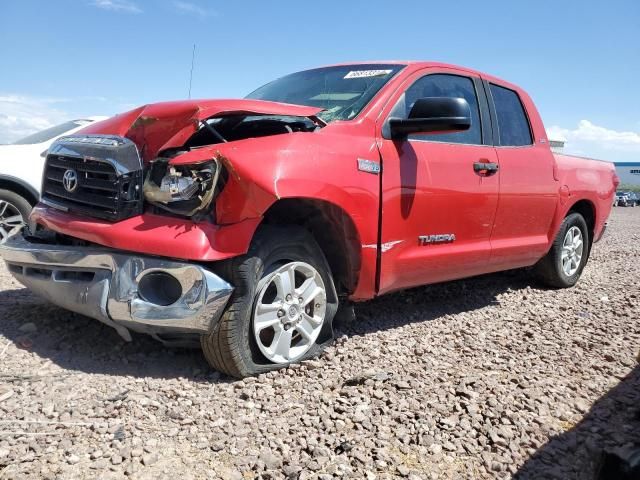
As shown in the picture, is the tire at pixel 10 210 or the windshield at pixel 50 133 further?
the windshield at pixel 50 133

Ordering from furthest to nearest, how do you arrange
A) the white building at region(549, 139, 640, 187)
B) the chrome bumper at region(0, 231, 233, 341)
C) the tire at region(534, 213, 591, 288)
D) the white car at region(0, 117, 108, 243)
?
the white building at region(549, 139, 640, 187) < the white car at region(0, 117, 108, 243) < the tire at region(534, 213, 591, 288) < the chrome bumper at region(0, 231, 233, 341)

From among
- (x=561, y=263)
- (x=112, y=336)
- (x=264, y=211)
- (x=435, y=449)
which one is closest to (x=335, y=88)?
(x=264, y=211)

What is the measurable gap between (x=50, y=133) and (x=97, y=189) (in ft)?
14.5

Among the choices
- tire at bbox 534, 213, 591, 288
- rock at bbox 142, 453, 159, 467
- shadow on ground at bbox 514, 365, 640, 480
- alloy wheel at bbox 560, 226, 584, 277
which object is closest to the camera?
shadow on ground at bbox 514, 365, 640, 480

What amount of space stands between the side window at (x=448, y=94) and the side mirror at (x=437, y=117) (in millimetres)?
269

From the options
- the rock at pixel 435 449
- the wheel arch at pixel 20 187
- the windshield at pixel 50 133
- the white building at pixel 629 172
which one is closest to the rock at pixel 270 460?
the rock at pixel 435 449

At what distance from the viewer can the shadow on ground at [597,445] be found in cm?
176

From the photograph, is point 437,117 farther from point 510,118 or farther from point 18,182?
point 18,182

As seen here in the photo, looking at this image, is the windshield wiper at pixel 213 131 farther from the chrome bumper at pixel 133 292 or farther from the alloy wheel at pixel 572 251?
the alloy wheel at pixel 572 251

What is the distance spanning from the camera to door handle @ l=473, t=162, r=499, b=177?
4113 millimetres

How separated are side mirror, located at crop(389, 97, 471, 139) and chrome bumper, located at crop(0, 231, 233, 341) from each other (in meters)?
1.52

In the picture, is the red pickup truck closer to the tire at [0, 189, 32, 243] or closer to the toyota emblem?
the toyota emblem

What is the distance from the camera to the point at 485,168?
4184mm

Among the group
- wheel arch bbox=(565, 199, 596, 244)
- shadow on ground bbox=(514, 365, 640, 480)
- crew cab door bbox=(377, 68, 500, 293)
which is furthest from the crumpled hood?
wheel arch bbox=(565, 199, 596, 244)
